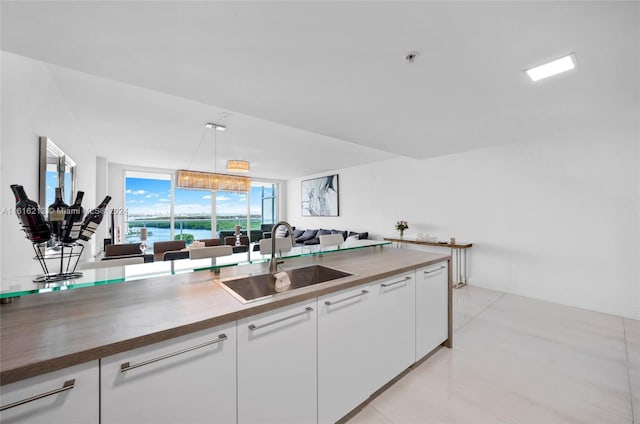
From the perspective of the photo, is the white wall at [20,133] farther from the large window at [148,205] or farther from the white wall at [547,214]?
the white wall at [547,214]

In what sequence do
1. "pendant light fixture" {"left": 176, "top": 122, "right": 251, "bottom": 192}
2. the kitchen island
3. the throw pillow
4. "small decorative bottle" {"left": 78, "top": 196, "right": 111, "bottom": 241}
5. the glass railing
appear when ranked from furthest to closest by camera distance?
the throw pillow → "pendant light fixture" {"left": 176, "top": 122, "right": 251, "bottom": 192} → "small decorative bottle" {"left": 78, "top": 196, "right": 111, "bottom": 241} → the glass railing → the kitchen island

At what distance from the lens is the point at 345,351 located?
1414 millimetres

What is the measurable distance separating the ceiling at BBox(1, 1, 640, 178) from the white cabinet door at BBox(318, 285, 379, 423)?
151 cm

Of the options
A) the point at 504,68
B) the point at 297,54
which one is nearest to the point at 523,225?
the point at 504,68

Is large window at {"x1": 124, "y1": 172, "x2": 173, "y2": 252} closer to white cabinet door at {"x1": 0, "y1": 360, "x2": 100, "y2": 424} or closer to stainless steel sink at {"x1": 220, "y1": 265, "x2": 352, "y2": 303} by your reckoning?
stainless steel sink at {"x1": 220, "y1": 265, "x2": 352, "y2": 303}

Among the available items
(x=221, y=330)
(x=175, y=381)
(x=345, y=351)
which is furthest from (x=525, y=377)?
(x=175, y=381)

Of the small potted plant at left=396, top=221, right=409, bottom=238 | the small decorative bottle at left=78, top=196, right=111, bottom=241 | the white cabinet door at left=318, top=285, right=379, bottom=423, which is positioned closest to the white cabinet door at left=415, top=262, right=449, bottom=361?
the white cabinet door at left=318, top=285, right=379, bottom=423

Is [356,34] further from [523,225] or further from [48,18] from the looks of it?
[523,225]

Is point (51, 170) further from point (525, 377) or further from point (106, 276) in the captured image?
point (525, 377)

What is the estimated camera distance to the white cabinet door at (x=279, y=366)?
1051 millimetres

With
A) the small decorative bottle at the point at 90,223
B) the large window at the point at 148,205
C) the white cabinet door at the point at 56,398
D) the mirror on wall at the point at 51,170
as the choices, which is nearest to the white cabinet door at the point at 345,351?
the white cabinet door at the point at 56,398

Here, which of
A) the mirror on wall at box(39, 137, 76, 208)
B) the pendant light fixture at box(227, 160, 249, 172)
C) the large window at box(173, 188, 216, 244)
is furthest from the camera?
the large window at box(173, 188, 216, 244)

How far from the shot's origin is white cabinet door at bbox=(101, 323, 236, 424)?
787 millimetres

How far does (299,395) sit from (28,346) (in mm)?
1034
